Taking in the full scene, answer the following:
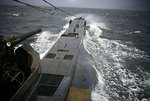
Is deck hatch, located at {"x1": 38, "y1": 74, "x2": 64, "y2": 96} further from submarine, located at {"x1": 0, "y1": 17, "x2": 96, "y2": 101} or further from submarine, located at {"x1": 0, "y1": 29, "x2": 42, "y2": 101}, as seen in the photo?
submarine, located at {"x1": 0, "y1": 29, "x2": 42, "y2": 101}

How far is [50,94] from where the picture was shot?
13859 mm

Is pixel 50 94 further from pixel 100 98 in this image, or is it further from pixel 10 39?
pixel 10 39

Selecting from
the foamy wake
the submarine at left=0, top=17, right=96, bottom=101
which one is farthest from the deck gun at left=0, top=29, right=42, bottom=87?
the foamy wake

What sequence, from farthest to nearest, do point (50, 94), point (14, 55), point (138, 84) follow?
point (138, 84), point (50, 94), point (14, 55)

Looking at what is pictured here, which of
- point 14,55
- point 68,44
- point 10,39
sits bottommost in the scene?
point 68,44

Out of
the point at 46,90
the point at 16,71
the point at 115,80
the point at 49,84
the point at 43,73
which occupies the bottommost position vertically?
the point at 115,80

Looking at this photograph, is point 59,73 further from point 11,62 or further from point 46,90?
point 11,62

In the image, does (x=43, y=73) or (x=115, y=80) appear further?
(x=115, y=80)

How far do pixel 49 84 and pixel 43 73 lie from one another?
2.25m

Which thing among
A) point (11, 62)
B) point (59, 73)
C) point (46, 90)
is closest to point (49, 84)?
point (46, 90)

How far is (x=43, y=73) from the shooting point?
17.3 m

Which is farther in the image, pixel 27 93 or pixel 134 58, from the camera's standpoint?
pixel 134 58

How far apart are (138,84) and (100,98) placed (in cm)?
793

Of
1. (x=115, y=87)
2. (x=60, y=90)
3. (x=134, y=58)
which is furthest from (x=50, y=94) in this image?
(x=134, y=58)
